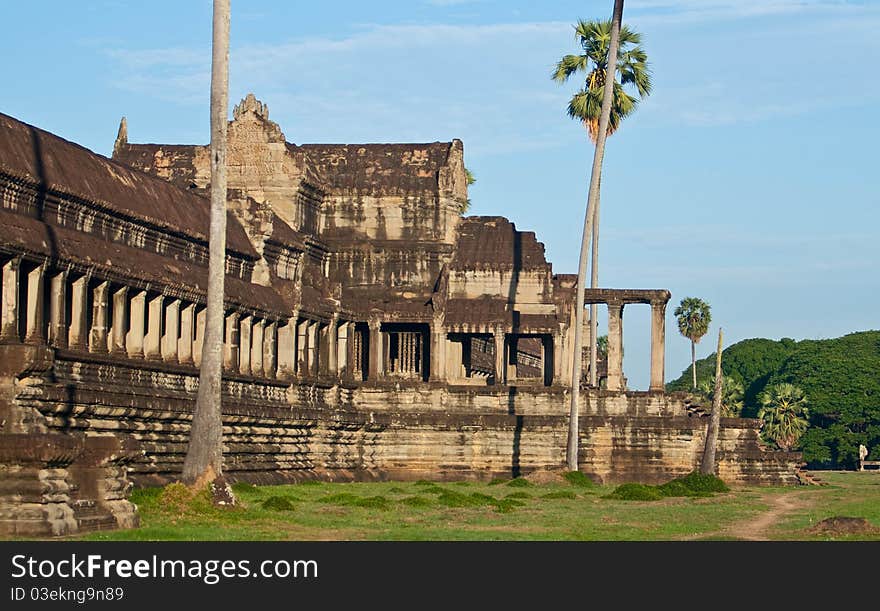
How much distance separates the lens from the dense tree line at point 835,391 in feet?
439

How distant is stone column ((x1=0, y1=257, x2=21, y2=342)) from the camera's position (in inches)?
1804

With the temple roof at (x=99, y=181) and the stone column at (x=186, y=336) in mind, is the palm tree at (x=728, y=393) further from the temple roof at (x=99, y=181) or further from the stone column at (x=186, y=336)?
the stone column at (x=186, y=336)

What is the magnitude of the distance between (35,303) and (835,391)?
100835 mm

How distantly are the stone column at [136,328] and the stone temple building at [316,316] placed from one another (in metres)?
0.06

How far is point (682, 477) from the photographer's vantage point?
6712 centimetres

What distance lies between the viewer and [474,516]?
42.7 meters

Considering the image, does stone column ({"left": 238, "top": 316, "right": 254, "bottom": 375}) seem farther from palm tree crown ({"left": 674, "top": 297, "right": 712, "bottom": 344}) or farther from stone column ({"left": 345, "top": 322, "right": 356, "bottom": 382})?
palm tree crown ({"left": 674, "top": 297, "right": 712, "bottom": 344})

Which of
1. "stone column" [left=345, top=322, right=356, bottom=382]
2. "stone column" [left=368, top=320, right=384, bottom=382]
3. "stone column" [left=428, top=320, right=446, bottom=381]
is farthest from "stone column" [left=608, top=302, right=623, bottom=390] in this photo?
"stone column" [left=345, top=322, right=356, bottom=382]

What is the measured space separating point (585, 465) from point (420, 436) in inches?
260

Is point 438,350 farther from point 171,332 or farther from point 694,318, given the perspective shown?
point 694,318
